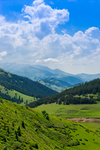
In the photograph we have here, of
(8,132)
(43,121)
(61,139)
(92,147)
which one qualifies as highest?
(8,132)

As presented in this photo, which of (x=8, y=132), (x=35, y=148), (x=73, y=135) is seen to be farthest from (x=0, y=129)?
(x=73, y=135)

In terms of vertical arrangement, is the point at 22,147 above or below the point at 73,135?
above

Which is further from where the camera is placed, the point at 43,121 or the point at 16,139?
the point at 43,121

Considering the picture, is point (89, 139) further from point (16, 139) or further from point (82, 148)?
point (16, 139)

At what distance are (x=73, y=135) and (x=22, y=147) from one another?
36.6 metres

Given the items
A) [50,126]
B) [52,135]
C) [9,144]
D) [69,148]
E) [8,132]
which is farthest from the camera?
[50,126]

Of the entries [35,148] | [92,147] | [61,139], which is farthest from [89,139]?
[35,148]

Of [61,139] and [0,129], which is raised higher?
[0,129]

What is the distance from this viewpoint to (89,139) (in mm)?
58500

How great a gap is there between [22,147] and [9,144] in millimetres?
2972

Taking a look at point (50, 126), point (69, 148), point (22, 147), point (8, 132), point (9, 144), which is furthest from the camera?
point (50, 126)

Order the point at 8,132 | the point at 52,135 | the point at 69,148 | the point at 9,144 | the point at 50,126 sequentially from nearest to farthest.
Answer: the point at 9,144 → the point at 8,132 → the point at 69,148 → the point at 52,135 → the point at 50,126

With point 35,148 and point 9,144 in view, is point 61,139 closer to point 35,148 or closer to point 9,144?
point 35,148

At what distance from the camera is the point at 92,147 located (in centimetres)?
5125
